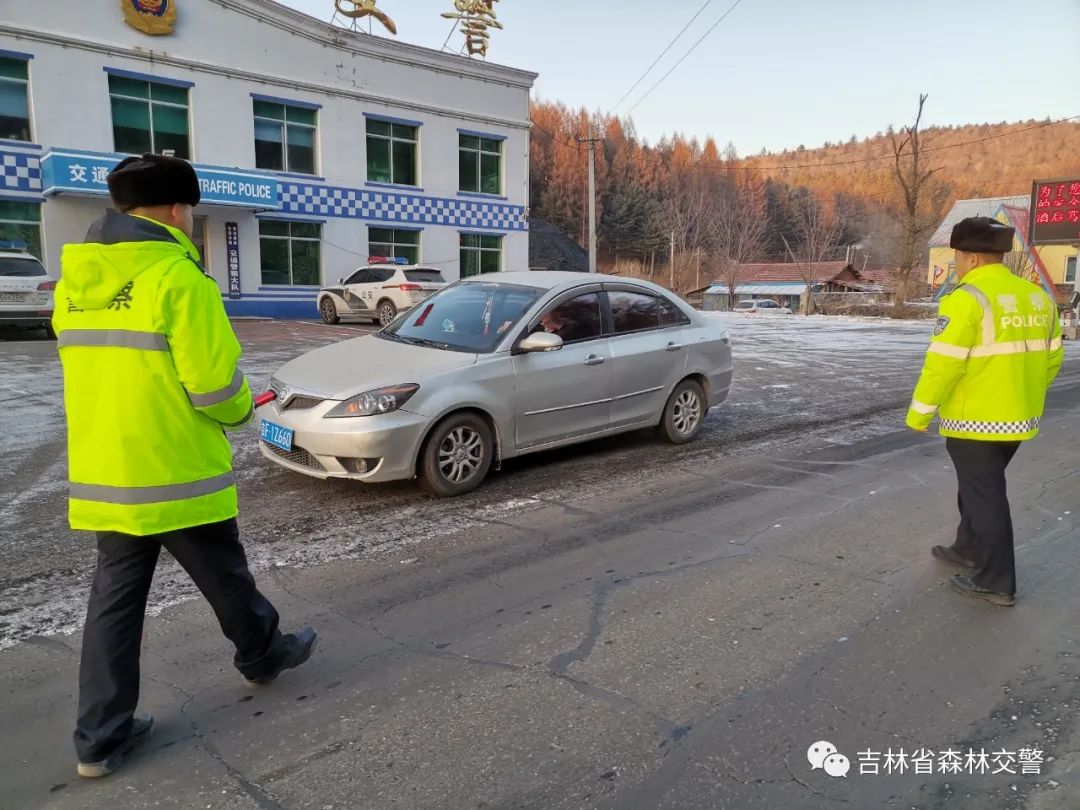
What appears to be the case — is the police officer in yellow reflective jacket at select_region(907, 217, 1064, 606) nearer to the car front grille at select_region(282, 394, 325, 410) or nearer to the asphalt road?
the asphalt road

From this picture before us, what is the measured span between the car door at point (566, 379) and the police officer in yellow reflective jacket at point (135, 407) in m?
3.45

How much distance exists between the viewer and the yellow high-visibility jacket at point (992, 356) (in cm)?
382

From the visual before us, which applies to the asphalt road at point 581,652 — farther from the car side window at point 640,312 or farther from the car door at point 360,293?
the car door at point 360,293

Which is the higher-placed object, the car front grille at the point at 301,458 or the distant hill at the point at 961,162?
the distant hill at the point at 961,162

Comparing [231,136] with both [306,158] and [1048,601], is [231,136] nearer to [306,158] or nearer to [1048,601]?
[306,158]

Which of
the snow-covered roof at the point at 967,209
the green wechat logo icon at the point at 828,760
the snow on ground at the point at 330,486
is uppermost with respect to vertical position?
the snow-covered roof at the point at 967,209

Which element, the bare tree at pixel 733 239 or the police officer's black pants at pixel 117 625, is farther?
the bare tree at pixel 733 239

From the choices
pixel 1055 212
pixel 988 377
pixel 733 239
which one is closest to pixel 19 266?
pixel 988 377

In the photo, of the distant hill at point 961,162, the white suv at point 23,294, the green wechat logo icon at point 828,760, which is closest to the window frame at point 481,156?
the white suv at point 23,294

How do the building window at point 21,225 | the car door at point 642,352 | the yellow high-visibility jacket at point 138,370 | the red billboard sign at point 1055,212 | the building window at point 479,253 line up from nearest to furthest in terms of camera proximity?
the yellow high-visibility jacket at point 138,370, the car door at point 642,352, the building window at point 21,225, the red billboard sign at point 1055,212, the building window at point 479,253

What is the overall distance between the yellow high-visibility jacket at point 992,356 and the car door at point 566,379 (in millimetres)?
2885

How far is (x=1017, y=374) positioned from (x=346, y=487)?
172 inches

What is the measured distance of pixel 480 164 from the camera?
1117 inches

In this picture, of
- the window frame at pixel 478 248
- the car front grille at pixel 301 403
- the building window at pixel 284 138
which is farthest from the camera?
the window frame at pixel 478 248
